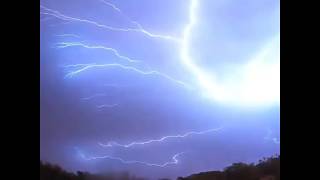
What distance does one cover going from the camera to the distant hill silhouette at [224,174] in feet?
8.90

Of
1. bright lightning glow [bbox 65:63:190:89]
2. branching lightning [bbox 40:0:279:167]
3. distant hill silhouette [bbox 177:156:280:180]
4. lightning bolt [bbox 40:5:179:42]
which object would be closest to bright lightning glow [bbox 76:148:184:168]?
branching lightning [bbox 40:0:279:167]

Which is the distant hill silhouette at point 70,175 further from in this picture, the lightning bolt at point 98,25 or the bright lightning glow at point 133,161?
the lightning bolt at point 98,25

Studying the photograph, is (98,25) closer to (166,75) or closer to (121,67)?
(121,67)

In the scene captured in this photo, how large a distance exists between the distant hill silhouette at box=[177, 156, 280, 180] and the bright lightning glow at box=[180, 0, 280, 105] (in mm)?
407

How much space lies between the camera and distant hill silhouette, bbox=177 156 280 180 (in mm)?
2713

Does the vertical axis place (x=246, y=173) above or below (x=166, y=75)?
below

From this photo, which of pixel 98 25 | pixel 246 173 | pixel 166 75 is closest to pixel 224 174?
pixel 246 173

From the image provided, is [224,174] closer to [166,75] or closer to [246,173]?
[246,173]

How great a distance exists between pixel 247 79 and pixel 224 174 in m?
0.64

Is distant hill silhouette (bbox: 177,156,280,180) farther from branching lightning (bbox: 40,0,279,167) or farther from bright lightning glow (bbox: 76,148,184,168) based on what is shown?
branching lightning (bbox: 40,0,279,167)

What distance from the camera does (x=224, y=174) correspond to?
2.72m
